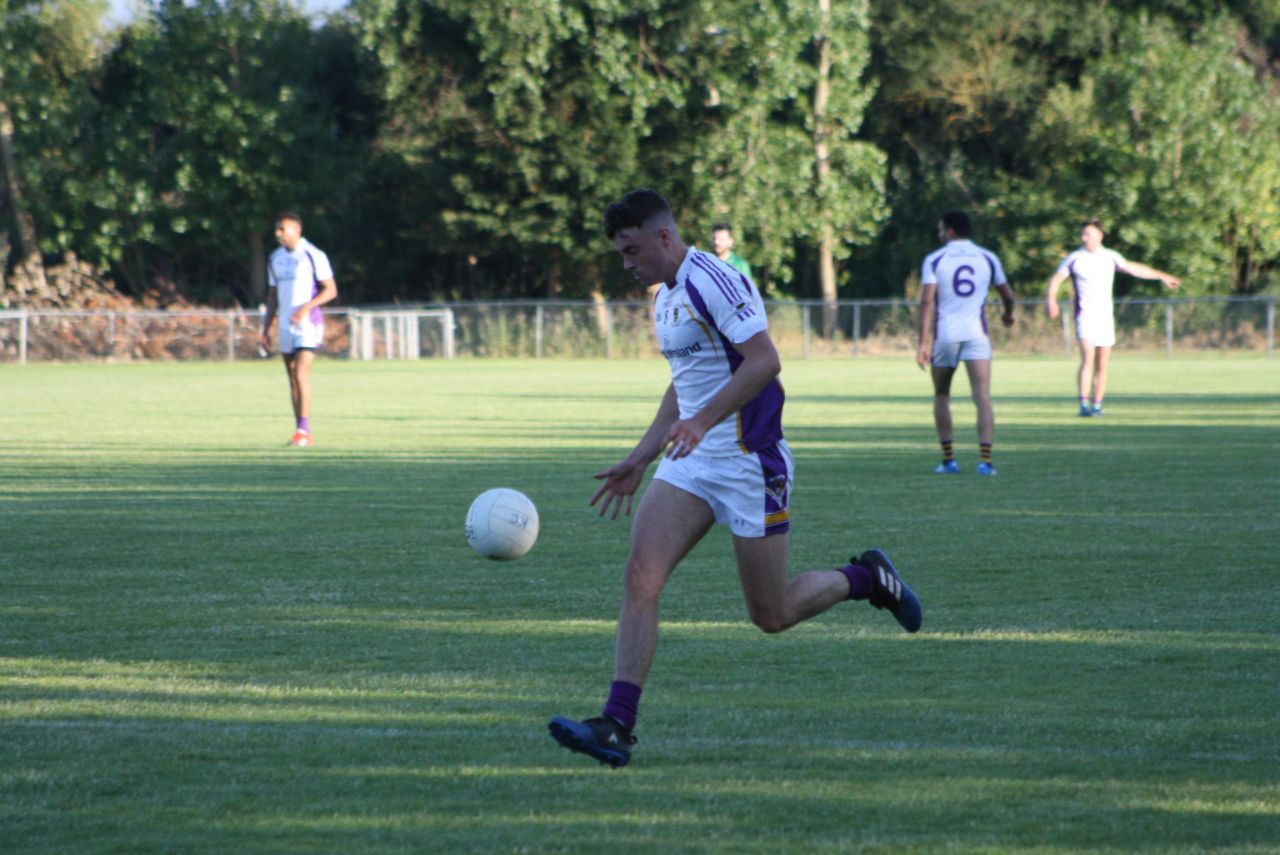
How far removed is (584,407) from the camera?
→ 74.5 ft

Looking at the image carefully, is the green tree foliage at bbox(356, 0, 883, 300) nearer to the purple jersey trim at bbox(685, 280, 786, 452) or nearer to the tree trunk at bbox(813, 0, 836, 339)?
the tree trunk at bbox(813, 0, 836, 339)

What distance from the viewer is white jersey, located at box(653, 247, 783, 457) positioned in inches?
216

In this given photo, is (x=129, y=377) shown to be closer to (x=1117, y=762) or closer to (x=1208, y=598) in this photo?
(x=1208, y=598)

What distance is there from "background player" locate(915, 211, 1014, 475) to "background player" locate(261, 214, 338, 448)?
19.4ft

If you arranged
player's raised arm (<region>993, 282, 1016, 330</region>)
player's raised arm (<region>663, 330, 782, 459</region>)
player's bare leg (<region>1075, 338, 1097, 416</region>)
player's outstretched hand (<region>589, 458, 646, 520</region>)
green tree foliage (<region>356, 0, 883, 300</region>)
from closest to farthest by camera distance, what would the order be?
player's raised arm (<region>663, 330, 782, 459</region>) → player's outstretched hand (<region>589, 458, 646, 520</region>) → player's raised arm (<region>993, 282, 1016, 330</region>) → player's bare leg (<region>1075, 338, 1097, 416</region>) → green tree foliage (<region>356, 0, 883, 300</region>)

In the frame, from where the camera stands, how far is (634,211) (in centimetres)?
553

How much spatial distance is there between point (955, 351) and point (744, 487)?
8.88 metres

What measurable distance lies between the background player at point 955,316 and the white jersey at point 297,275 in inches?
245

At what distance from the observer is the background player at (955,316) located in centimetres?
1396

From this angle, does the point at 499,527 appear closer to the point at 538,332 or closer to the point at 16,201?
the point at 538,332

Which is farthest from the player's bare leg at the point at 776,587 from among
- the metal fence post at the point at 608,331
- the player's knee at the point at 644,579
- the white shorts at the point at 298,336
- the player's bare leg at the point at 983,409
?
the metal fence post at the point at 608,331

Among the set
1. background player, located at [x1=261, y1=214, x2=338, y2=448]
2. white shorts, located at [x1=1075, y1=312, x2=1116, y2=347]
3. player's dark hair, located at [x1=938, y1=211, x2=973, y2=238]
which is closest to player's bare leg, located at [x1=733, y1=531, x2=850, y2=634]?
player's dark hair, located at [x1=938, y1=211, x2=973, y2=238]

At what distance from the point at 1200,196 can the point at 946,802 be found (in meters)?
45.6

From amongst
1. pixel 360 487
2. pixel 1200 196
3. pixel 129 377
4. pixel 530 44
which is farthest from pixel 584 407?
pixel 1200 196
